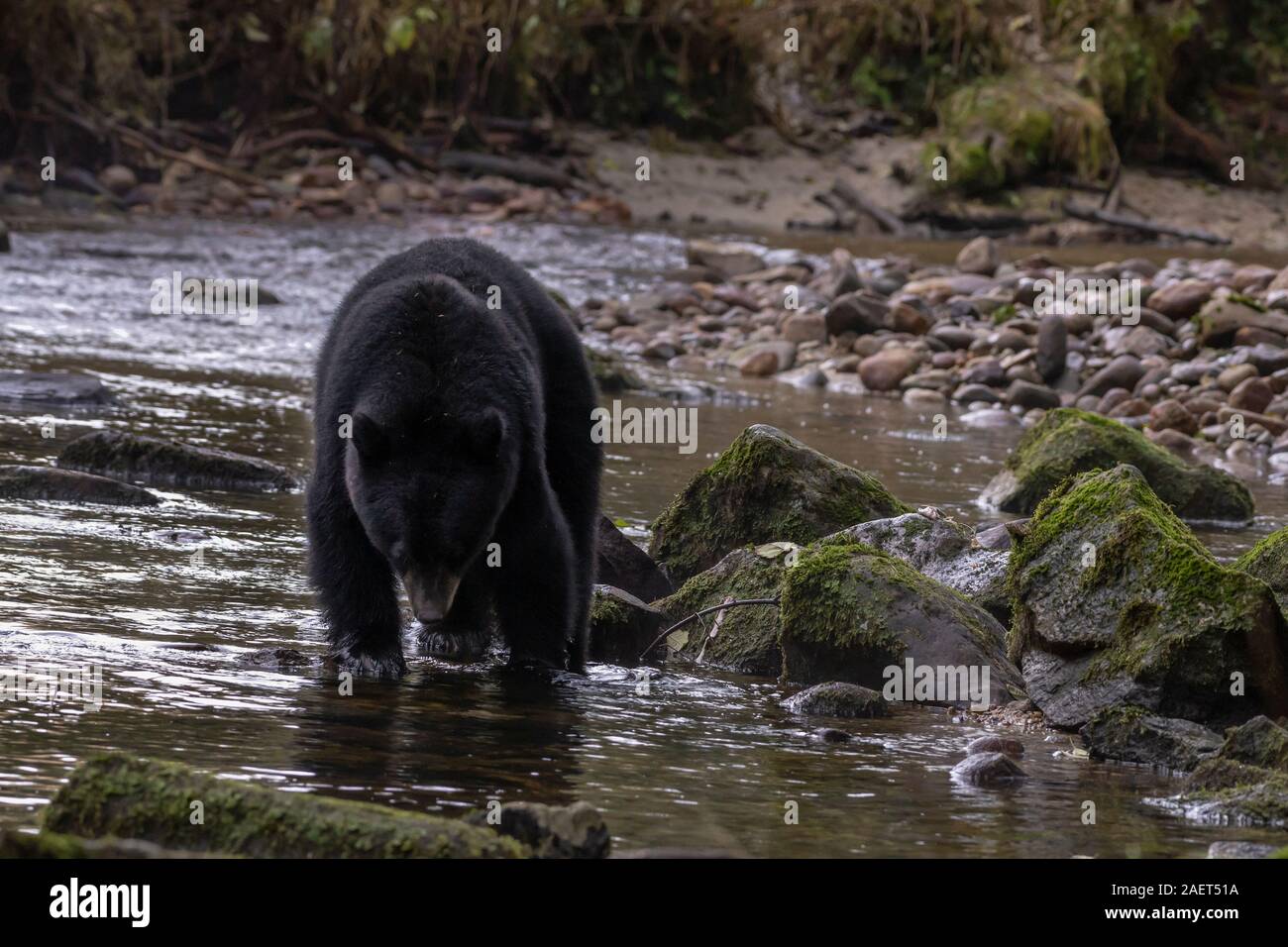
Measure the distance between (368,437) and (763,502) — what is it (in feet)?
8.89

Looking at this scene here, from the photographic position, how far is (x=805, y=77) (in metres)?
33.0

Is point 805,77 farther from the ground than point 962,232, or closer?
farther from the ground

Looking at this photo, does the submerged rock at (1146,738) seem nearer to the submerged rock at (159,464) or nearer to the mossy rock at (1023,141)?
the submerged rock at (159,464)

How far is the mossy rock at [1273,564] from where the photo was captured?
627 centimetres

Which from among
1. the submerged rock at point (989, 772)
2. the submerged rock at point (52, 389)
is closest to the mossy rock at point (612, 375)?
the submerged rock at point (52, 389)

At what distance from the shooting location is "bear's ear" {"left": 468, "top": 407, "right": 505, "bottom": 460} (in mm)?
5223

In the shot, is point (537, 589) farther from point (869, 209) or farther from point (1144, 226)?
point (1144, 226)

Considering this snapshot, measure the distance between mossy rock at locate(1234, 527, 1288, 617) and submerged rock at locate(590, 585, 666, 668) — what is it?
87.8 inches

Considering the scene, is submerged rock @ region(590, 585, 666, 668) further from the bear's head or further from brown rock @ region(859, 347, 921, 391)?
brown rock @ region(859, 347, 921, 391)

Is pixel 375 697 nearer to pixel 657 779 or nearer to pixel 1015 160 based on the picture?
pixel 657 779

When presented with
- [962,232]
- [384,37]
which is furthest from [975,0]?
[384,37]

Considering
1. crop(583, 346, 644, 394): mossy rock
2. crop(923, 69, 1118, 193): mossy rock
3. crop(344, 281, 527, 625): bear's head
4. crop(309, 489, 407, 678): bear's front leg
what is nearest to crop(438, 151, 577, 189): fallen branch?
crop(923, 69, 1118, 193): mossy rock

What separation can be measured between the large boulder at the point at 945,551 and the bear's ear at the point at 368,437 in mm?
2294
